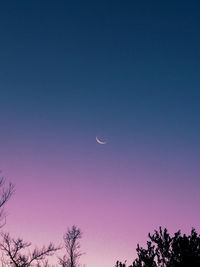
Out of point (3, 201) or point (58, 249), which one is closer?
A: point (3, 201)

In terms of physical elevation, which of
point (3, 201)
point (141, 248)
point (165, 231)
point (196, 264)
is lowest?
point (196, 264)

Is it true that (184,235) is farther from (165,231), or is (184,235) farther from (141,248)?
(141,248)

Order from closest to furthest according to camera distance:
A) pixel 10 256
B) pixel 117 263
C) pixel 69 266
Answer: pixel 117 263 → pixel 10 256 → pixel 69 266

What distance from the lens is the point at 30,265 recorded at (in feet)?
72.1

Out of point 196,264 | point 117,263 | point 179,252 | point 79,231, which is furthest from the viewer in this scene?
point 79,231

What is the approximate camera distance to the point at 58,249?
23141 mm

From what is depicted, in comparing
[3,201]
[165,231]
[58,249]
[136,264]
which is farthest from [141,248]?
[58,249]

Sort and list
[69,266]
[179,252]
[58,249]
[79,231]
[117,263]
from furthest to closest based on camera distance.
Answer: [79,231]
[69,266]
[58,249]
[117,263]
[179,252]

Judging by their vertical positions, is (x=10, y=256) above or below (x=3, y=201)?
below

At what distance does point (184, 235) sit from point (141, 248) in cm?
184

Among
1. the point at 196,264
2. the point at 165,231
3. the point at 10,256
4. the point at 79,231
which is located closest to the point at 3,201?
the point at 165,231

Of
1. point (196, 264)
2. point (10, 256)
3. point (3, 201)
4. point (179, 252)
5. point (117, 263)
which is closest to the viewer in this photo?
point (196, 264)

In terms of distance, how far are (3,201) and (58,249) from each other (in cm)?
1316

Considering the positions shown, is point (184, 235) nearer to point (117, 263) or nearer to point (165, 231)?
point (165, 231)
